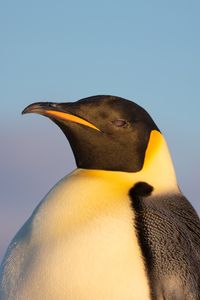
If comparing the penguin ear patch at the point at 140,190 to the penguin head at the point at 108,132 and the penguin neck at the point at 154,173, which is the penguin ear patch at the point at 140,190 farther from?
the penguin head at the point at 108,132

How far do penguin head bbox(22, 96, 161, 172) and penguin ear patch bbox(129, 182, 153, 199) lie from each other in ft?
0.56

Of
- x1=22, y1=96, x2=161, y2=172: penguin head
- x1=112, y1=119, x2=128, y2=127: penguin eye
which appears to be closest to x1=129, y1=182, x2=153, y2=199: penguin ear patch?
x1=22, y1=96, x2=161, y2=172: penguin head

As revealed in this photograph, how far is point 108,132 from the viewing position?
7383 millimetres

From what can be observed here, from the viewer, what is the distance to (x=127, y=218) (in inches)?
275

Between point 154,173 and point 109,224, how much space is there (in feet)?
1.96

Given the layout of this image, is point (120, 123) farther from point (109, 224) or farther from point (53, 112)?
point (109, 224)

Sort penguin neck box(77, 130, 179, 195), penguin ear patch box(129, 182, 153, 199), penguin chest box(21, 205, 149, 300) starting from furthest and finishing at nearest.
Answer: penguin neck box(77, 130, 179, 195) < penguin ear patch box(129, 182, 153, 199) < penguin chest box(21, 205, 149, 300)

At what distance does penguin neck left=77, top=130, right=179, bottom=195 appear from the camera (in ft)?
23.7

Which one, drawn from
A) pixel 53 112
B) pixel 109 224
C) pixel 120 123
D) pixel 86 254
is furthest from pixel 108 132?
pixel 86 254

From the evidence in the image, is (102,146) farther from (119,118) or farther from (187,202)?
(187,202)

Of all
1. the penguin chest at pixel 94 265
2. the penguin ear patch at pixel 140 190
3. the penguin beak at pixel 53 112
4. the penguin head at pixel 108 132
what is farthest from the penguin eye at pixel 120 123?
the penguin chest at pixel 94 265

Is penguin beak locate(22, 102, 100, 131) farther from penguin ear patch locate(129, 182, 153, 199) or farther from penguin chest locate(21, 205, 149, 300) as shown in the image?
penguin chest locate(21, 205, 149, 300)

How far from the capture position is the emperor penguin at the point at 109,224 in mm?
6781

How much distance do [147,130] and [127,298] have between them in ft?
4.58
